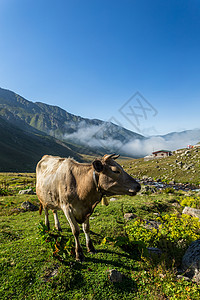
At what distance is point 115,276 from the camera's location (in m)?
5.51

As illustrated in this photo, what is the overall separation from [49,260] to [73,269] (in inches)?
40.9

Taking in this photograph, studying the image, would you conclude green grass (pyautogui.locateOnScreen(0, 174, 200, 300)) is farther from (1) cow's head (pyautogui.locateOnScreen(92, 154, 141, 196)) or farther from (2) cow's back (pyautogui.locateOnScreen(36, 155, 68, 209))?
(1) cow's head (pyautogui.locateOnScreen(92, 154, 141, 196))

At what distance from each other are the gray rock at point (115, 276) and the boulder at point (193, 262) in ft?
7.93

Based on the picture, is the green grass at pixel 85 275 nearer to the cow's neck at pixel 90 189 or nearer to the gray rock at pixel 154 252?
the gray rock at pixel 154 252

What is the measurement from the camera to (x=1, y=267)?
5.80 metres

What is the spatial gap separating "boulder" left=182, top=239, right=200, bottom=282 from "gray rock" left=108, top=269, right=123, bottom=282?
242cm

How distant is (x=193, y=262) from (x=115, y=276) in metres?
3.19

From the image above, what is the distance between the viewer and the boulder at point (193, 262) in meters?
5.98

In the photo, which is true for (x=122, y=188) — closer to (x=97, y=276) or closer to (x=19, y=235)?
(x=97, y=276)

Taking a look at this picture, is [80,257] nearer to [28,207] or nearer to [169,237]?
[169,237]

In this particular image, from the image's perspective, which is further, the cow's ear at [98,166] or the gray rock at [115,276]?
the cow's ear at [98,166]

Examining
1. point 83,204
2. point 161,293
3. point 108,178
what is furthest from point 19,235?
point 161,293

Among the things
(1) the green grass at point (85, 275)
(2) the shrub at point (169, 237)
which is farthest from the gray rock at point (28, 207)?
(2) the shrub at point (169, 237)

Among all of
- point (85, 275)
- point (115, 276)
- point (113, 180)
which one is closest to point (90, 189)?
point (113, 180)
